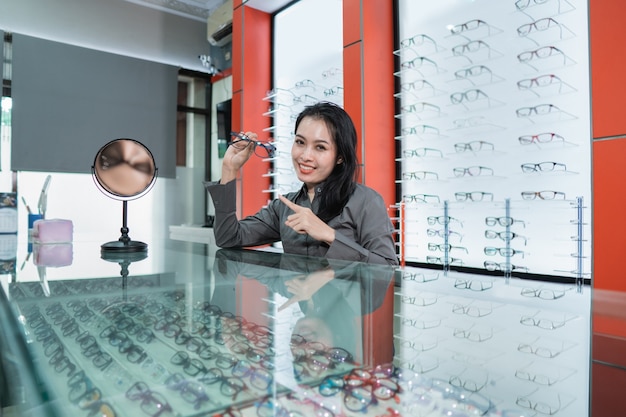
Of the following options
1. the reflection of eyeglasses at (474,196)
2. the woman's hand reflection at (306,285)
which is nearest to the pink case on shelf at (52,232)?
the woman's hand reflection at (306,285)

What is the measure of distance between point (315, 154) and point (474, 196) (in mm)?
1599

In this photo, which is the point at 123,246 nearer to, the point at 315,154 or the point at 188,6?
the point at 315,154

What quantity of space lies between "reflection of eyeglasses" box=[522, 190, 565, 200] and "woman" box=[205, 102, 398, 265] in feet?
4.33

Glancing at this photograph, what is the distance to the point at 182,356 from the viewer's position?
377 mm

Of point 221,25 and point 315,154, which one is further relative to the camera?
point 221,25

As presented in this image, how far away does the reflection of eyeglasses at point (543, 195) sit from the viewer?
2385 millimetres

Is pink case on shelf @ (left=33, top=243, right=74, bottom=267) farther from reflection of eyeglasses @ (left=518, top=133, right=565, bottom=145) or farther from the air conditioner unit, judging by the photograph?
the air conditioner unit

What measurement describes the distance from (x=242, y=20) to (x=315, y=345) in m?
4.69

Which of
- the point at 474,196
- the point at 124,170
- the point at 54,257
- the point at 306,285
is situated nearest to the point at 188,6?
the point at 474,196

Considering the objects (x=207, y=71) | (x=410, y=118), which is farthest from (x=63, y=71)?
(x=410, y=118)

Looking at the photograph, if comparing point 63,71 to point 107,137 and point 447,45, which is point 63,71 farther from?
point 447,45

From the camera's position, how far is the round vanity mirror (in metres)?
1.46

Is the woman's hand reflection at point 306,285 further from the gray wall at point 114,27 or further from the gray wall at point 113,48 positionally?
the gray wall at point 114,27

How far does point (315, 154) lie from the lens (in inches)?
61.5
